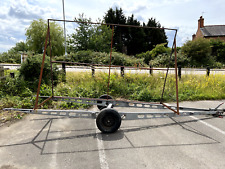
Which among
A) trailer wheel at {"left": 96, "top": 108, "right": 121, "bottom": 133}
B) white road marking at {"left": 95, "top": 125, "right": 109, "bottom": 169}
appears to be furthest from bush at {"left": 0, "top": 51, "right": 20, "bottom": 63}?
white road marking at {"left": 95, "top": 125, "right": 109, "bottom": 169}

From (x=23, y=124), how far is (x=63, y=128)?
1.18 m

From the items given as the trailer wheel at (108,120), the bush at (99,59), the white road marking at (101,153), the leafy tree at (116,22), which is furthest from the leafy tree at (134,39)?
the white road marking at (101,153)

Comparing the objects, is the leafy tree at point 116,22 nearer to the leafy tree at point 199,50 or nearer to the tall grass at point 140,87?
the leafy tree at point 199,50

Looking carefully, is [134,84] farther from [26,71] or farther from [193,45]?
[193,45]

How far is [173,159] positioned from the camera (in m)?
2.98

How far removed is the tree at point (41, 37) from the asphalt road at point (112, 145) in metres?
30.3

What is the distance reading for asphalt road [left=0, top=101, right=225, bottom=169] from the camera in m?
2.85

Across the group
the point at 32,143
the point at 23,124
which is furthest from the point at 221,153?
the point at 23,124

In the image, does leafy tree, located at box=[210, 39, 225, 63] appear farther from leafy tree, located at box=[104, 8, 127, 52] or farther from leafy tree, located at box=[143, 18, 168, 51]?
leafy tree, located at box=[104, 8, 127, 52]

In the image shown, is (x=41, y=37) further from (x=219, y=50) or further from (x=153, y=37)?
(x=219, y=50)

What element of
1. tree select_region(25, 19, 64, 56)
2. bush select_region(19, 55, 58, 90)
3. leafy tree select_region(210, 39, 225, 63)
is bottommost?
bush select_region(19, 55, 58, 90)

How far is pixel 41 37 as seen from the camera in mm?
31859

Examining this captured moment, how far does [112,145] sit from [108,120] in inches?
23.9

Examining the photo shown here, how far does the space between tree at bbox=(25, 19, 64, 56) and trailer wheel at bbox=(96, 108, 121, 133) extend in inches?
1216
